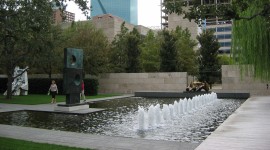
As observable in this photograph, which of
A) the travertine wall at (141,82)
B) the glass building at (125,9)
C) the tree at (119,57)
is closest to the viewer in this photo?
the travertine wall at (141,82)

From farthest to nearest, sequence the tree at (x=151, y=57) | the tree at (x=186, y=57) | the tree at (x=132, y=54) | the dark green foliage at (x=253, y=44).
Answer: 1. the tree at (x=151, y=57)
2. the tree at (x=186, y=57)
3. the tree at (x=132, y=54)
4. the dark green foliage at (x=253, y=44)

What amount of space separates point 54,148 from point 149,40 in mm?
43352

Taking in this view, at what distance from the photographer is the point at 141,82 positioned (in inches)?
1411

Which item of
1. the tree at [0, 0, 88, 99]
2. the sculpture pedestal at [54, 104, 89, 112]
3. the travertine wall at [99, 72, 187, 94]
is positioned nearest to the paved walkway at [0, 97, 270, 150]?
the tree at [0, 0, 88, 99]

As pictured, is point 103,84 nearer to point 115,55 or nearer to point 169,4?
point 115,55

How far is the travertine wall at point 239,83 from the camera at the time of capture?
2979 centimetres

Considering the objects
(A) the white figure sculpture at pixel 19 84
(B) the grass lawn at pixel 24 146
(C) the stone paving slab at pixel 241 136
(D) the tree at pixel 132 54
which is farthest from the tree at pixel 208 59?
(B) the grass lawn at pixel 24 146

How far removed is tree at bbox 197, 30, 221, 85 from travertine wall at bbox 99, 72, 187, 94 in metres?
4.34

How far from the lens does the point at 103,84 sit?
3731 cm

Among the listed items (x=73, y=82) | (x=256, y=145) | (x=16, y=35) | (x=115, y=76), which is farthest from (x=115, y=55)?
(x=256, y=145)

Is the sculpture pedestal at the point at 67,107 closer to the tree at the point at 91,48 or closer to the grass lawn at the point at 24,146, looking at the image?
the grass lawn at the point at 24,146

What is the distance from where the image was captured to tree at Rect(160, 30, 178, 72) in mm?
38344

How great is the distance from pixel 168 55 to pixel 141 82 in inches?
207

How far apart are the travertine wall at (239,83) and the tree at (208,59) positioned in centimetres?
575
